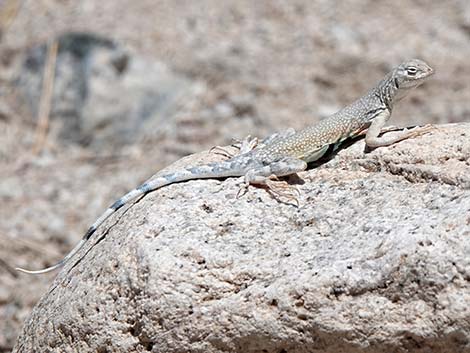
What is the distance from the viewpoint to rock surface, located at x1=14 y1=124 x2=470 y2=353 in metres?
3.53

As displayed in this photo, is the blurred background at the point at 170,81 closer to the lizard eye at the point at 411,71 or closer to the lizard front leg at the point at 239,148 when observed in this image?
the lizard front leg at the point at 239,148

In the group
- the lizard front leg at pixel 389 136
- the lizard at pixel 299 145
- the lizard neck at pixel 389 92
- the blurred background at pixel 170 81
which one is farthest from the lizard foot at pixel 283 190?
the blurred background at pixel 170 81

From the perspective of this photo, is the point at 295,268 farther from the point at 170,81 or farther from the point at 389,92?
the point at 170,81

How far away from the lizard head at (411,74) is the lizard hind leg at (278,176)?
0.84m

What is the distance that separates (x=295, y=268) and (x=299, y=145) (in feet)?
3.58

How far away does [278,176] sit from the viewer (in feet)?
14.6

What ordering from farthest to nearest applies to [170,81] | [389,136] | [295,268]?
[170,81], [389,136], [295,268]

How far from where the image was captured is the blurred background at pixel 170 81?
809 centimetres

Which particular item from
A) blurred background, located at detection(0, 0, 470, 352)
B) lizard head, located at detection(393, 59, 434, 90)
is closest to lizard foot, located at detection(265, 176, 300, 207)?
lizard head, located at detection(393, 59, 434, 90)

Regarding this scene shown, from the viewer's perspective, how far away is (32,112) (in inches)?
340

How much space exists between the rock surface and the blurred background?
3508mm

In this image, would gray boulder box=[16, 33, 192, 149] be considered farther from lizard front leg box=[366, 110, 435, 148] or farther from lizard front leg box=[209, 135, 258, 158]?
lizard front leg box=[366, 110, 435, 148]

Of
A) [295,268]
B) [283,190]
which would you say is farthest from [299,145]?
[295,268]

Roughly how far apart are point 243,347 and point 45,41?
5889 mm
